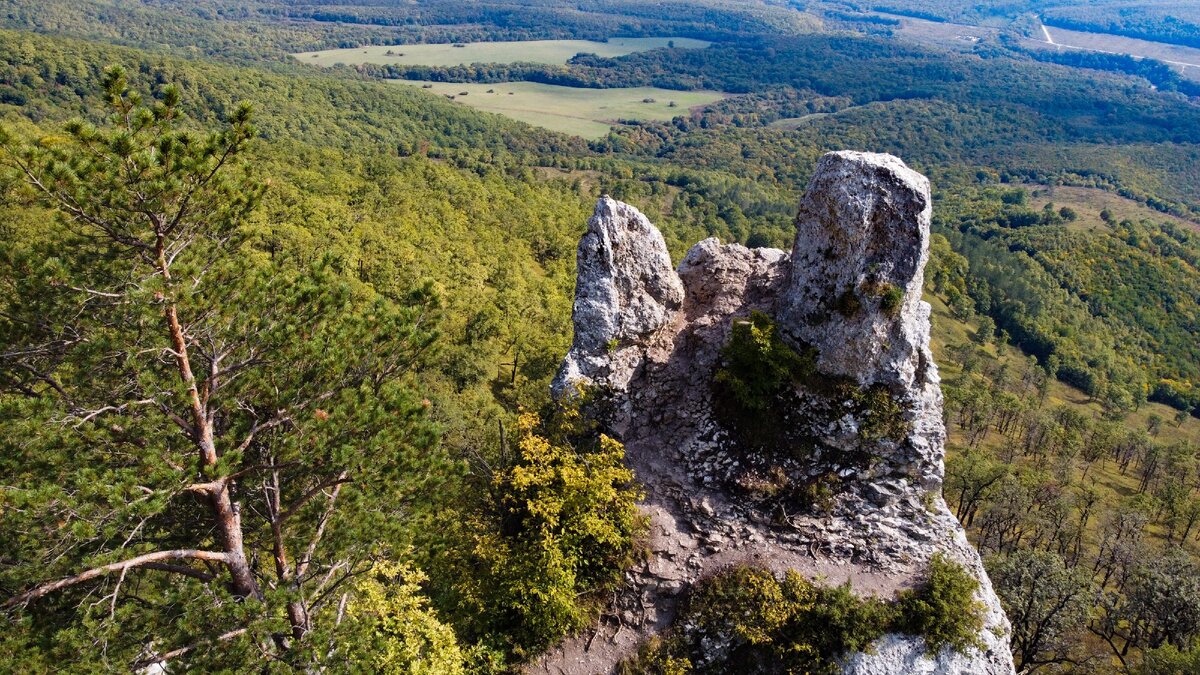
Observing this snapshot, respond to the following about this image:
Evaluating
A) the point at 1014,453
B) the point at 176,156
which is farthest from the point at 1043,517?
the point at 176,156

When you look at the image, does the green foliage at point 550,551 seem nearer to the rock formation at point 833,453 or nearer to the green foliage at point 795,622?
the rock formation at point 833,453

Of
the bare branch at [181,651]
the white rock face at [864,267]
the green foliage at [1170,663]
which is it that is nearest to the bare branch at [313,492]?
the bare branch at [181,651]

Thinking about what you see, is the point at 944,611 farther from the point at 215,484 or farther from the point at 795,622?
the point at 215,484

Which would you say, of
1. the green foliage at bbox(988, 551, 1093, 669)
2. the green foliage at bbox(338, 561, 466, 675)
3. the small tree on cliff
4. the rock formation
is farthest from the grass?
the small tree on cliff

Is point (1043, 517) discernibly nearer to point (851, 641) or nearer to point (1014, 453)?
point (1014, 453)

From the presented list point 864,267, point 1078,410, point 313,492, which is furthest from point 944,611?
point 1078,410

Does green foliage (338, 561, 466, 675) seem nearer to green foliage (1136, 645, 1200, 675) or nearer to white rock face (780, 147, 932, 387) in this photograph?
white rock face (780, 147, 932, 387)
